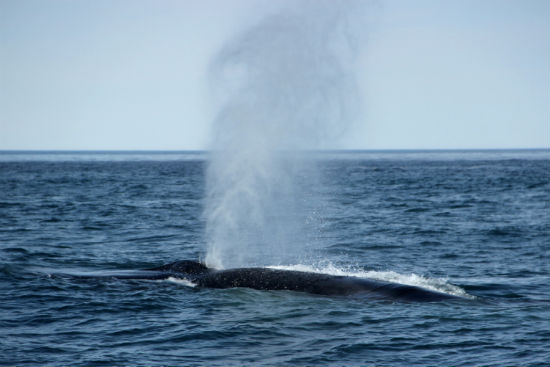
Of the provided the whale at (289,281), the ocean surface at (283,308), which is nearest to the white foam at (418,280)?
the ocean surface at (283,308)

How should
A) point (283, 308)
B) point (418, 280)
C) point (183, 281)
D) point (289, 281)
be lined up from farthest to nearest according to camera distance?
point (418, 280), point (183, 281), point (289, 281), point (283, 308)

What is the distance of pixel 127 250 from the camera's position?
91.4ft

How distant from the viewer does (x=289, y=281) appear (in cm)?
1806

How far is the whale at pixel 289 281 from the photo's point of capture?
55.2 ft

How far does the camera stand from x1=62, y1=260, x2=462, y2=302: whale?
16.8 m

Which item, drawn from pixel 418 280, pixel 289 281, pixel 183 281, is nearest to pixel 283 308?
pixel 289 281

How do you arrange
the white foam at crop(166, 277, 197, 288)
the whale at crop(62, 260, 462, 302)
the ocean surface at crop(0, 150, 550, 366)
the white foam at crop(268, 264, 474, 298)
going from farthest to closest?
the white foam at crop(166, 277, 197, 288) < the white foam at crop(268, 264, 474, 298) < the whale at crop(62, 260, 462, 302) < the ocean surface at crop(0, 150, 550, 366)

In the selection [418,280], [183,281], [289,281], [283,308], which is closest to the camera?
[283,308]

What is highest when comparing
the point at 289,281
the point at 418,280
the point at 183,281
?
the point at 289,281

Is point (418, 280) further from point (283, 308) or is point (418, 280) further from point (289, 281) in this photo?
point (283, 308)

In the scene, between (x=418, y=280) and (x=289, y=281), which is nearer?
(x=289, y=281)

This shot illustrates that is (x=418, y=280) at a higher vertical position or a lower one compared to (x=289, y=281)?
lower

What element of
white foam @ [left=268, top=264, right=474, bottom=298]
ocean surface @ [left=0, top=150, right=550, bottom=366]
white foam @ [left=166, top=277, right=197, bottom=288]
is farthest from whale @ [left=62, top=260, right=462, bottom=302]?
white foam @ [left=268, top=264, right=474, bottom=298]

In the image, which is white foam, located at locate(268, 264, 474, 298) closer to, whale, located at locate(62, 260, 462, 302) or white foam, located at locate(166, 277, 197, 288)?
whale, located at locate(62, 260, 462, 302)
